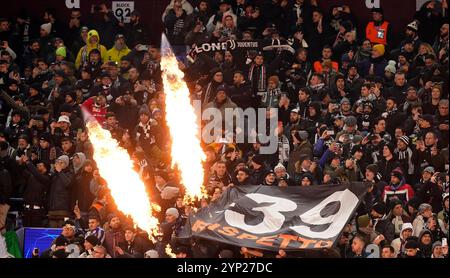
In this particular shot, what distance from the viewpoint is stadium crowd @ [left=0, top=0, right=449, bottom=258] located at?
72.9 ft

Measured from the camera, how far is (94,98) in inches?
1019

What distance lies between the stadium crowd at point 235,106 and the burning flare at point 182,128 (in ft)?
0.49

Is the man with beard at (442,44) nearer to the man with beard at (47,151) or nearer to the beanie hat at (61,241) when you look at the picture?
the man with beard at (47,151)

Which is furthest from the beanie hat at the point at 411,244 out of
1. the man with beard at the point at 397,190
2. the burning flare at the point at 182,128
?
the burning flare at the point at 182,128

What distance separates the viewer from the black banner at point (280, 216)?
21.3 m

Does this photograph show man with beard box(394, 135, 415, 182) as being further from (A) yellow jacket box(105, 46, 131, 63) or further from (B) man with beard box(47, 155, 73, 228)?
(A) yellow jacket box(105, 46, 131, 63)

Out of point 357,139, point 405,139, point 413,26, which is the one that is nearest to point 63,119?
point 357,139

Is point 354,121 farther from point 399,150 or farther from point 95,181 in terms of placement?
point 95,181

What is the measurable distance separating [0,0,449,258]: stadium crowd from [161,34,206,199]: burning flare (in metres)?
0.15

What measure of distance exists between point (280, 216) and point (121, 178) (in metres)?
2.97

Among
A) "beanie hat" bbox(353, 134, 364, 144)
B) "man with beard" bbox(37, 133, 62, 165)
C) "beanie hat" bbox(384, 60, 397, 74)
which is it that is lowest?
"man with beard" bbox(37, 133, 62, 165)

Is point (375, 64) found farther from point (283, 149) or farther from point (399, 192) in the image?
point (399, 192)

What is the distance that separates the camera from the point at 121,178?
23.7 metres

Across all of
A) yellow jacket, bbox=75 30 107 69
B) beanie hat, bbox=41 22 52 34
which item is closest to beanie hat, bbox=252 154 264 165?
yellow jacket, bbox=75 30 107 69
